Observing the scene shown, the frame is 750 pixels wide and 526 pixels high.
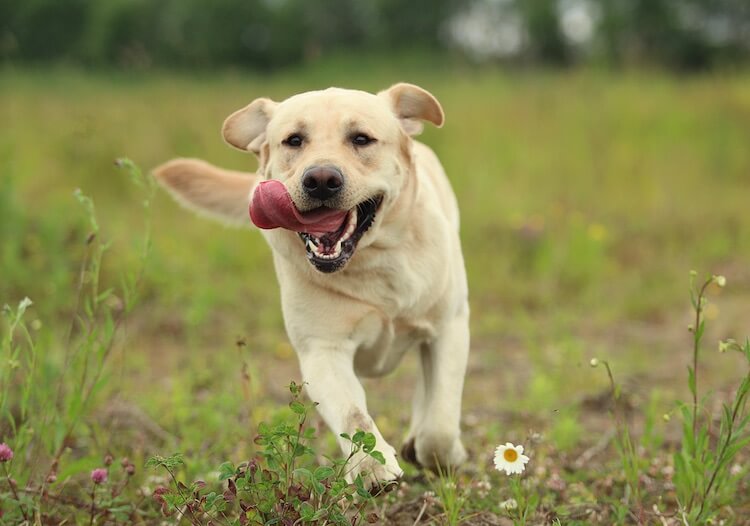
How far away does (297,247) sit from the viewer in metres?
2.65

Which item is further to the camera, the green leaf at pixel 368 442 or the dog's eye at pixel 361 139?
the dog's eye at pixel 361 139

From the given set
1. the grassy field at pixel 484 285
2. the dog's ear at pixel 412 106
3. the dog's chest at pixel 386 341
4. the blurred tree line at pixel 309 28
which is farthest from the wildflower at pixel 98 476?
the blurred tree line at pixel 309 28

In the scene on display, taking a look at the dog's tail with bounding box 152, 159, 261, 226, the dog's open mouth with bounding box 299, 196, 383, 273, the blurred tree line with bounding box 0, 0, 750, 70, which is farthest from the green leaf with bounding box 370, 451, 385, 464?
the blurred tree line with bounding box 0, 0, 750, 70

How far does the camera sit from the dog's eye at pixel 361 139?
2.63m

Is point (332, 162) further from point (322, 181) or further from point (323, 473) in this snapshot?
point (323, 473)

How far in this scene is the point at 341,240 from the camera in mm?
2496

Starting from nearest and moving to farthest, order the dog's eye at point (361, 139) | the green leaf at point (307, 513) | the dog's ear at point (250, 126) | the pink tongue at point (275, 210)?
the green leaf at point (307, 513) < the pink tongue at point (275, 210) < the dog's eye at point (361, 139) < the dog's ear at point (250, 126)

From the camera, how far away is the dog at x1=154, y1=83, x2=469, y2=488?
→ 2.44 meters

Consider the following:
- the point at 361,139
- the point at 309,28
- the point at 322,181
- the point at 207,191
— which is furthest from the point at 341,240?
the point at 309,28

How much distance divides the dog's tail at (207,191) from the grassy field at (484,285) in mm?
252

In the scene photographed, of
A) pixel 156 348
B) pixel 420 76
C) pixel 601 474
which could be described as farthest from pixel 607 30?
pixel 601 474

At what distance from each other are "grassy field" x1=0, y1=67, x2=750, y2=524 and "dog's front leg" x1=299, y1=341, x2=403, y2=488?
19cm

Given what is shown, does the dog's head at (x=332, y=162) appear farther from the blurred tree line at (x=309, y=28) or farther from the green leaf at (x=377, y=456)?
the blurred tree line at (x=309, y=28)

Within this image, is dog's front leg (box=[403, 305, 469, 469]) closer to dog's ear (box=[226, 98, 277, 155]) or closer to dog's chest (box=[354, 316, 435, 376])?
dog's chest (box=[354, 316, 435, 376])
